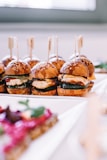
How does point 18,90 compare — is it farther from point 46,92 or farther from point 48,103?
point 48,103

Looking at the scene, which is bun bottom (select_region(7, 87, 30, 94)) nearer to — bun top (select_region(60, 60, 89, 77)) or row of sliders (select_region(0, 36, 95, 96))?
row of sliders (select_region(0, 36, 95, 96))

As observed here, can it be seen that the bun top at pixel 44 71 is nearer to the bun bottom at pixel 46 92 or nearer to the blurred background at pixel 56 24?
the bun bottom at pixel 46 92

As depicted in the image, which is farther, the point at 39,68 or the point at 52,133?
the point at 39,68

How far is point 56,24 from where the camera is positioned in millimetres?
2408

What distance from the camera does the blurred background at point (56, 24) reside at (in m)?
2.36

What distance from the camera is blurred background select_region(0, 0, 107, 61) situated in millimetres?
2363

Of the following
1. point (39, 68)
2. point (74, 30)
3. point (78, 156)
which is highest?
point (74, 30)

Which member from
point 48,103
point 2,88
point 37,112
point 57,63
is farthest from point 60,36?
point 37,112

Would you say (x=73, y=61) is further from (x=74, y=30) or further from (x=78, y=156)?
(x=74, y=30)

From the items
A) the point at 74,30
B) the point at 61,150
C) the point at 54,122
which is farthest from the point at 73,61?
the point at 74,30

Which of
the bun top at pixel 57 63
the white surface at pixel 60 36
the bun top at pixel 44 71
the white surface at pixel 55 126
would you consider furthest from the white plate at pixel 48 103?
the white surface at pixel 60 36

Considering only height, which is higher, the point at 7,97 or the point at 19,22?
the point at 19,22

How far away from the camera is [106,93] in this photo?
119 centimetres

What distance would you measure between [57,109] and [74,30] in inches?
59.1
